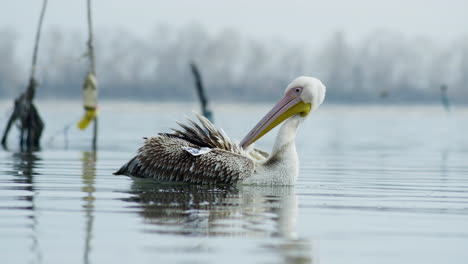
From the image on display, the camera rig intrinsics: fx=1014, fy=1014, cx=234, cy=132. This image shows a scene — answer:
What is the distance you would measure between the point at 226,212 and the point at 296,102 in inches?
139

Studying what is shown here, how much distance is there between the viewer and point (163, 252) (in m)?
6.57

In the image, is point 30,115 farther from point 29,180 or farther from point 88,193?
point 88,193

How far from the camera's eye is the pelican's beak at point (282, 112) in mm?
12133

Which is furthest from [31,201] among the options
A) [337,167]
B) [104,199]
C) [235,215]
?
[337,167]

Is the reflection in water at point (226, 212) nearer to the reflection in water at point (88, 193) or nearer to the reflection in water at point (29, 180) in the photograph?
the reflection in water at point (88, 193)

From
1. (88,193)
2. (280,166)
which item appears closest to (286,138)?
(280,166)

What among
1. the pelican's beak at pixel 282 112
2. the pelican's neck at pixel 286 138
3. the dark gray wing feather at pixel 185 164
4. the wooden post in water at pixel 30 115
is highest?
the wooden post in water at pixel 30 115

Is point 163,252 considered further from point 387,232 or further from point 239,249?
point 387,232

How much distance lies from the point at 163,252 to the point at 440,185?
23.2 feet

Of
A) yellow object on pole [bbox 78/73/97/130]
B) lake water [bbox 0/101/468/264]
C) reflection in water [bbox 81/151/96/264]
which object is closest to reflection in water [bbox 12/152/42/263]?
lake water [bbox 0/101/468/264]

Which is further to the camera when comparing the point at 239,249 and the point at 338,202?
the point at 338,202

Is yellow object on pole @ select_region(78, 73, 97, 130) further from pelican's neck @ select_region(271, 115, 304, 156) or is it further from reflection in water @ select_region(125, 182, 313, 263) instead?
pelican's neck @ select_region(271, 115, 304, 156)

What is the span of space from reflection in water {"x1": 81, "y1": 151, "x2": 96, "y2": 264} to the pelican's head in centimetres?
211

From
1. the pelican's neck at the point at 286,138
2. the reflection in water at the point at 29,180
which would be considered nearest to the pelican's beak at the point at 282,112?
the pelican's neck at the point at 286,138
